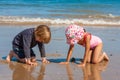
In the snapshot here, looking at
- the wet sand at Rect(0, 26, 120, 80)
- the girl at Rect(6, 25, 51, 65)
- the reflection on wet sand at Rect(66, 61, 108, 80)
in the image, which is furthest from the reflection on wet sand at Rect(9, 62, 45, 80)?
the reflection on wet sand at Rect(66, 61, 108, 80)

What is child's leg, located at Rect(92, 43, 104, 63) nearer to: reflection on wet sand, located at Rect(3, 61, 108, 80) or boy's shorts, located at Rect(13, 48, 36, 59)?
reflection on wet sand, located at Rect(3, 61, 108, 80)

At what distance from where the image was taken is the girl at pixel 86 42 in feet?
20.3

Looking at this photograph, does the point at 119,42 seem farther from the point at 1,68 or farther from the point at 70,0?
the point at 70,0

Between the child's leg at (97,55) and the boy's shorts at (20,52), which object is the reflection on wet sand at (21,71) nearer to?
the boy's shorts at (20,52)

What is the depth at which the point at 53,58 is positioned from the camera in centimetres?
672

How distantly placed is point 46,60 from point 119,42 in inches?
102

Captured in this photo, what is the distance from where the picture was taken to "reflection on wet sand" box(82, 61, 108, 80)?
524 centimetres

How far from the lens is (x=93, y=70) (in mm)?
5770

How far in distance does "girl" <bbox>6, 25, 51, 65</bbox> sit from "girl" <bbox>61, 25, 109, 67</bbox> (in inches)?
19.2

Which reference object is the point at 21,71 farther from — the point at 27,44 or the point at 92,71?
the point at 92,71

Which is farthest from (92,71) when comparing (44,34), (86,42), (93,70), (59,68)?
(44,34)

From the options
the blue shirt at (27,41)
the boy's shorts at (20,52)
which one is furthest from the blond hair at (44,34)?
the boy's shorts at (20,52)

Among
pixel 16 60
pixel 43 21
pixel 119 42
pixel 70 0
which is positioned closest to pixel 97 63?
pixel 16 60

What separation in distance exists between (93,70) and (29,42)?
124cm
